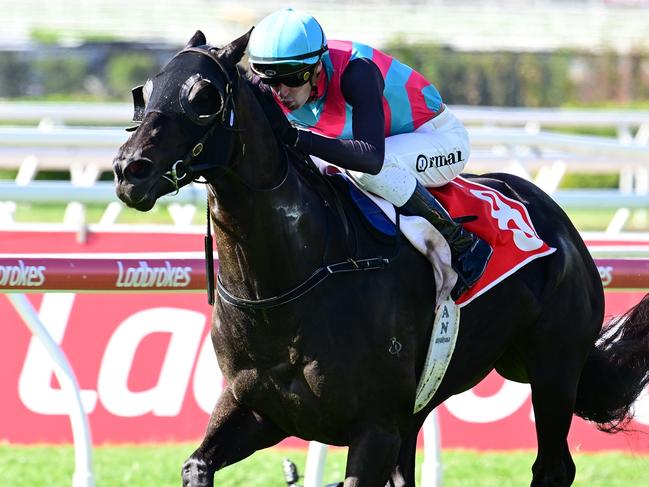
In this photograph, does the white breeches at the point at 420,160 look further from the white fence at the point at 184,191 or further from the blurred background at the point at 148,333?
the white fence at the point at 184,191

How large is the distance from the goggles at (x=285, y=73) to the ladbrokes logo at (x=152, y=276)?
1075mm

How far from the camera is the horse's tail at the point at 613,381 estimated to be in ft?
15.3

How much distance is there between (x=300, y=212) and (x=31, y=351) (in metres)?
2.76

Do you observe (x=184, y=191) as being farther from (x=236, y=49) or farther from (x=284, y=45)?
(x=236, y=49)

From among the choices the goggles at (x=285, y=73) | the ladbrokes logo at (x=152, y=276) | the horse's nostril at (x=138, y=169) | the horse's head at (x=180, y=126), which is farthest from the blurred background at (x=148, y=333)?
the horse's nostril at (x=138, y=169)

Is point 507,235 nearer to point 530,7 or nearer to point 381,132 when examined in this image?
point 381,132

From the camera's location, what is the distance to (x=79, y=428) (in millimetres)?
4566

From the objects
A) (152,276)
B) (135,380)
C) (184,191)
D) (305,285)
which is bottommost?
(135,380)

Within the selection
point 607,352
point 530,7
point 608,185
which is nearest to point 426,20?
point 530,7

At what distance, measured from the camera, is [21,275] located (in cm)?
418

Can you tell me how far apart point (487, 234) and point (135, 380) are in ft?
7.90

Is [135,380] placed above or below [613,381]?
below

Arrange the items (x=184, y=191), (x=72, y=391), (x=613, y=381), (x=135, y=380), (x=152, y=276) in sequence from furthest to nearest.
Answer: (x=135, y=380), (x=184, y=191), (x=613, y=381), (x=72, y=391), (x=152, y=276)

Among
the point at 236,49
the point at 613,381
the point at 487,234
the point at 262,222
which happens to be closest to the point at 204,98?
the point at 236,49
